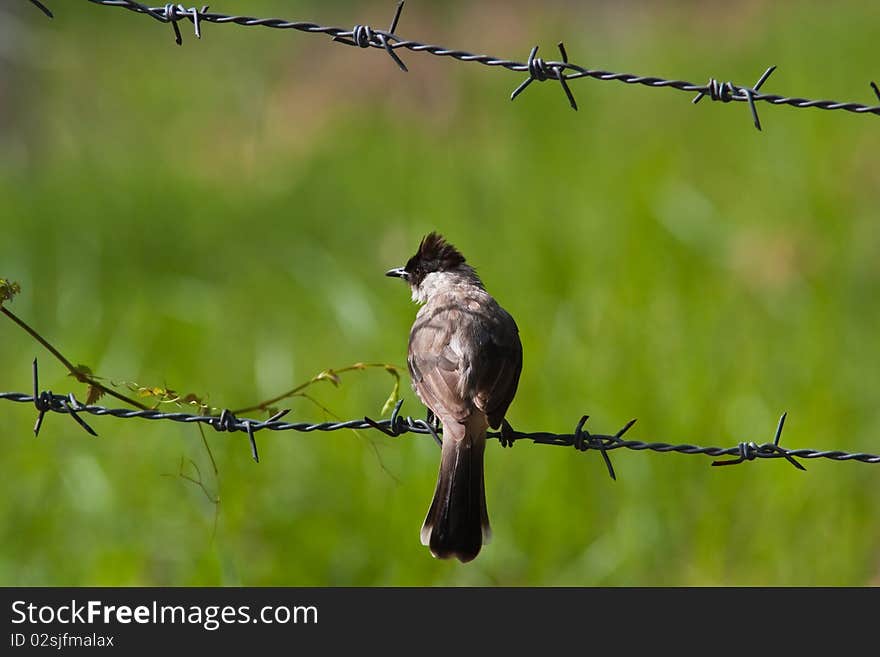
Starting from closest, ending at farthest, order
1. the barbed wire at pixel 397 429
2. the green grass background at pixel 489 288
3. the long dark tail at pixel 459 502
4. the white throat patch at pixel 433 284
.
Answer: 1. the barbed wire at pixel 397 429
2. the long dark tail at pixel 459 502
3. the white throat patch at pixel 433 284
4. the green grass background at pixel 489 288

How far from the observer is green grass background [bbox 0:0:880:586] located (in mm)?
6598

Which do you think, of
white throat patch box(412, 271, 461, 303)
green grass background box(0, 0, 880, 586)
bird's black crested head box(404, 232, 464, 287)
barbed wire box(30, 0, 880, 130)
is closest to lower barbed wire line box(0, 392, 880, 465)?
green grass background box(0, 0, 880, 586)

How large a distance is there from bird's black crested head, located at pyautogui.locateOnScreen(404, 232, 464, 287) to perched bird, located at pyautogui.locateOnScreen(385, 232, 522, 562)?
278 millimetres

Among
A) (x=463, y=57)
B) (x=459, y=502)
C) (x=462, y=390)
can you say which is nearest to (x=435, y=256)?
(x=462, y=390)

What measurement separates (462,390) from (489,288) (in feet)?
12.6

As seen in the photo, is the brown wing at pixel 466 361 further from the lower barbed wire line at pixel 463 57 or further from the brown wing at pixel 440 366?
the lower barbed wire line at pixel 463 57

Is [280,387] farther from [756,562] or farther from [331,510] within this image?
[756,562]

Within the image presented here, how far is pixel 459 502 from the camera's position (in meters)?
Result: 4.43

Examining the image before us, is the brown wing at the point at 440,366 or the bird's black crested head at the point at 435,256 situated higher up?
the bird's black crested head at the point at 435,256

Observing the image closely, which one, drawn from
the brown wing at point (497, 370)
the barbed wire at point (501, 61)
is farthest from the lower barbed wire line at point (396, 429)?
the barbed wire at point (501, 61)

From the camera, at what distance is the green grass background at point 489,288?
21.6ft

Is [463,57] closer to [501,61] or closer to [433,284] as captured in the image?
[501,61]

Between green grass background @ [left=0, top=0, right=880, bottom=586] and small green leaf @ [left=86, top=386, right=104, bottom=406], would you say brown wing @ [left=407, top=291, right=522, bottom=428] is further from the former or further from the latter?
small green leaf @ [left=86, top=386, right=104, bottom=406]

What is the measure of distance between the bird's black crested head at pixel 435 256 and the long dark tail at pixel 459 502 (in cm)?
91
